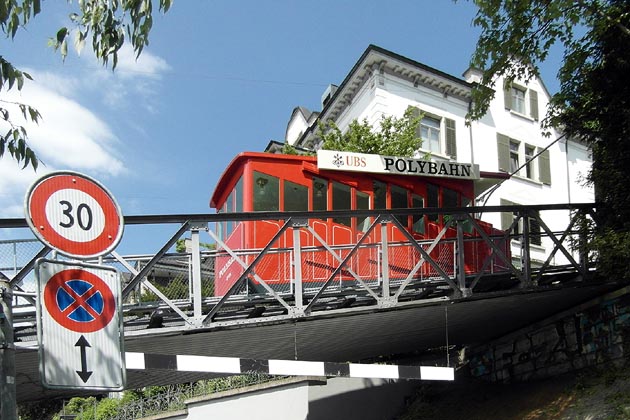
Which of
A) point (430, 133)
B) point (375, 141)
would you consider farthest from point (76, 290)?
point (430, 133)

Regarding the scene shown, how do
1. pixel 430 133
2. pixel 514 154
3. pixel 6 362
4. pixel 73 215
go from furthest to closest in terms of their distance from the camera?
pixel 514 154, pixel 430 133, pixel 73 215, pixel 6 362

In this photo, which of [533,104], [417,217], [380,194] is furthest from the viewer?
[533,104]

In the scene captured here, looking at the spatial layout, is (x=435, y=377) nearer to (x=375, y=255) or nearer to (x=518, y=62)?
(x=375, y=255)

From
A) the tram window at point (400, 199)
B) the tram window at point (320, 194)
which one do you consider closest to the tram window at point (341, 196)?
the tram window at point (320, 194)

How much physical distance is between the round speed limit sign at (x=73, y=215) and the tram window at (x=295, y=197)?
32.5ft

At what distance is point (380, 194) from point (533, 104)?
901 inches

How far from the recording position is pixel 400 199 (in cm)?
1591

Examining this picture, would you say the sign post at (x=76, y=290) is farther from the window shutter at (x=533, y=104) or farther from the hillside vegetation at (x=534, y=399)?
the window shutter at (x=533, y=104)

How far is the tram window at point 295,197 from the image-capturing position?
1470cm

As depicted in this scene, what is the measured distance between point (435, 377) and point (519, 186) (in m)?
25.1

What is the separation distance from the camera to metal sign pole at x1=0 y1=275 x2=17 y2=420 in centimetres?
404

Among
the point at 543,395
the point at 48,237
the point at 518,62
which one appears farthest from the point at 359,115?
the point at 48,237

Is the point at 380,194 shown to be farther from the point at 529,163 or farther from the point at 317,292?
the point at 529,163

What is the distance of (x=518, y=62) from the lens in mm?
16234
